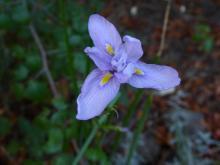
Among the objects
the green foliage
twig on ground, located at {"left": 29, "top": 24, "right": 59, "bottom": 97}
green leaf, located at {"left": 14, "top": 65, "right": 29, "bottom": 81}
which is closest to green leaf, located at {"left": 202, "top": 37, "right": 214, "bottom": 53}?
the green foliage

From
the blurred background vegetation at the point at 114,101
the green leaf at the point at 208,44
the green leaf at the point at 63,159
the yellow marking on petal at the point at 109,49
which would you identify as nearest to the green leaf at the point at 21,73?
the blurred background vegetation at the point at 114,101

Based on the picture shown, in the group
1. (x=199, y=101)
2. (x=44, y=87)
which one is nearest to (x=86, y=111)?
(x=44, y=87)

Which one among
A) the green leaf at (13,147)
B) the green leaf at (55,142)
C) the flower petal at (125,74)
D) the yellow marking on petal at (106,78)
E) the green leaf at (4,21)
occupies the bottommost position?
the green leaf at (13,147)

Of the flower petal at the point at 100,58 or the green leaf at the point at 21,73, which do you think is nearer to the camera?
the flower petal at the point at 100,58

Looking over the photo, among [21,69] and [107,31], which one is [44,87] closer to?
[21,69]

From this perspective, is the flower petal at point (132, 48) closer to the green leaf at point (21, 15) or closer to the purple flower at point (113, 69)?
the purple flower at point (113, 69)

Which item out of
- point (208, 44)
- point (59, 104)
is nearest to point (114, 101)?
point (59, 104)

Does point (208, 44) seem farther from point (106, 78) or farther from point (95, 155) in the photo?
point (106, 78)
